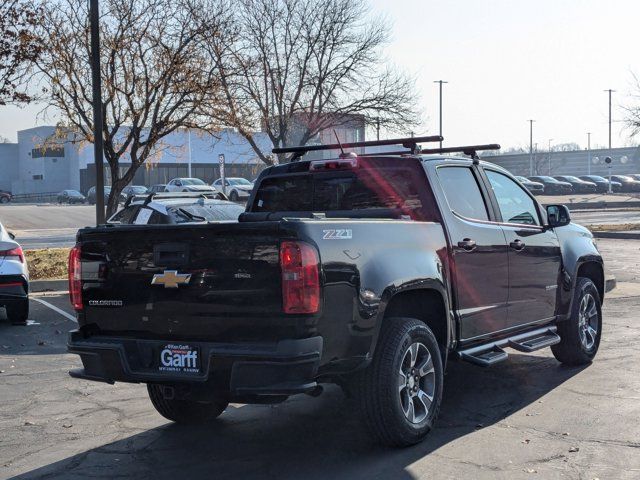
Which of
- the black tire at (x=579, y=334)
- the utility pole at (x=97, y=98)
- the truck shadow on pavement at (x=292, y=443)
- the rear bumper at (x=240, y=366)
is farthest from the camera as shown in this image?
the utility pole at (x=97, y=98)

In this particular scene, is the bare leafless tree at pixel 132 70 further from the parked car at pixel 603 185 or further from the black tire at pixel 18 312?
the parked car at pixel 603 185

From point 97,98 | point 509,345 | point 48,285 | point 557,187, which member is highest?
Answer: point 97,98

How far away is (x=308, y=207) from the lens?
22.4 ft

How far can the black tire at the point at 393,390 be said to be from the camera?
5.22 metres

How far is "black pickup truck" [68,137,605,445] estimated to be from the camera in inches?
187

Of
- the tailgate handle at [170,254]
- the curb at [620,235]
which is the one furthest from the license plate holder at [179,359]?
the curb at [620,235]

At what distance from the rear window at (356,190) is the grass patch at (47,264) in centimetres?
897

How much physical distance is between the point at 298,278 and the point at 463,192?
2.39 metres

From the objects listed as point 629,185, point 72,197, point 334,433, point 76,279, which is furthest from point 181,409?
point 629,185

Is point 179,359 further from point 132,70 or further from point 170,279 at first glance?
point 132,70

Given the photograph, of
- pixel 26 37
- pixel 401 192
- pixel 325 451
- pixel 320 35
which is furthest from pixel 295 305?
pixel 320 35

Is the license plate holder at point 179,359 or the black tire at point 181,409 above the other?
the license plate holder at point 179,359

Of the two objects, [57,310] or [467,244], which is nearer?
[467,244]

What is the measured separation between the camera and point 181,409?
6223 mm
